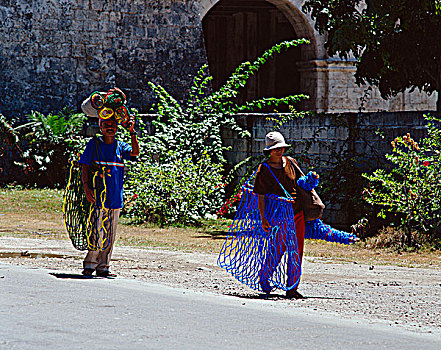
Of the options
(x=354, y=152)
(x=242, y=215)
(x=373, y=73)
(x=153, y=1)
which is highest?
(x=153, y=1)

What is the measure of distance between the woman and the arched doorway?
21.1 m

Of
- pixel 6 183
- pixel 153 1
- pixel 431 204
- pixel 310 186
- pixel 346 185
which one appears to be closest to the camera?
pixel 310 186

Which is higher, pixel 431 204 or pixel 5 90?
pixel 5 90

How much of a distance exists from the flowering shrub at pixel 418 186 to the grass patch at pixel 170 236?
0.55 m

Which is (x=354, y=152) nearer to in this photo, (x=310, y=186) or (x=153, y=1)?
(x=310, y=186)

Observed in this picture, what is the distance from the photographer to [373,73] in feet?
46.6

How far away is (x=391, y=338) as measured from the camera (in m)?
5.80

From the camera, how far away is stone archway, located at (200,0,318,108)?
2894cm

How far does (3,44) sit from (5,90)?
1.11 metres

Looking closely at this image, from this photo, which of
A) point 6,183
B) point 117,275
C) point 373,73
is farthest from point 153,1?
point 117,275

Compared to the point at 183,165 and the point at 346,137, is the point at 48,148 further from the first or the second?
the point at 346,137

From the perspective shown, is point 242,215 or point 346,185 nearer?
point 242,215

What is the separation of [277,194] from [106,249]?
188 cm

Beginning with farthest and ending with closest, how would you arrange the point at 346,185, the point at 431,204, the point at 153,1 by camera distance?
the point at 153,1 → the point at 346,185 → the point at 431,204
